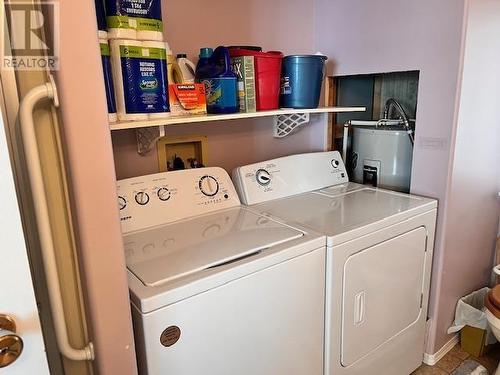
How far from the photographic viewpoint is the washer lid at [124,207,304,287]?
121 centimetres

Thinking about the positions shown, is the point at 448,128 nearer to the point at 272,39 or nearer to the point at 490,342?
the point at 272,39

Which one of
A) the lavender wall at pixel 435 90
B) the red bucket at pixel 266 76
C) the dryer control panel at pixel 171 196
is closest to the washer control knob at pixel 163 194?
the dryer control panel at pixel 171 196

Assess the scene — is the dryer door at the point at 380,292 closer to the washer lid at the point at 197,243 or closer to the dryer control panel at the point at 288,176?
the washer lid at the point at 197,243

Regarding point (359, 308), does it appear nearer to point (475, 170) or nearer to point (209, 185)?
point (209, 185)

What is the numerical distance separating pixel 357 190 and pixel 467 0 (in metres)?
1.04

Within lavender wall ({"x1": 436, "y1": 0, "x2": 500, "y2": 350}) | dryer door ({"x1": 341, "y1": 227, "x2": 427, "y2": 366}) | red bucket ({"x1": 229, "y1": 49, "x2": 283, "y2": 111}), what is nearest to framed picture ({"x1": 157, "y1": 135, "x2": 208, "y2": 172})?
red bucket ({"x1": 229, "y1": 49, "x2": 283, "y2": 111})

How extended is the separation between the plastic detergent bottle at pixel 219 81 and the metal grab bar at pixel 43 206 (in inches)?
34.7

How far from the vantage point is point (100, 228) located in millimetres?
896

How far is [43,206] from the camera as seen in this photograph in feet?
2.79

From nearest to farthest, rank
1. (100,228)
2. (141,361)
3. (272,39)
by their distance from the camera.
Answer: (100,228) → (141,361) → (272,39)

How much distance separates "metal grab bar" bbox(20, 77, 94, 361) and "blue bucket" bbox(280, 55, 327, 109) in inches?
49.9

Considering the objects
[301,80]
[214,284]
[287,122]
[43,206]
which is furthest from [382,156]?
[43,206]

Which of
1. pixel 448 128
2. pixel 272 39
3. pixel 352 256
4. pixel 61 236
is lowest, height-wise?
pixel 352 256

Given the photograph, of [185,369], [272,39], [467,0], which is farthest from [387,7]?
[185,369]
